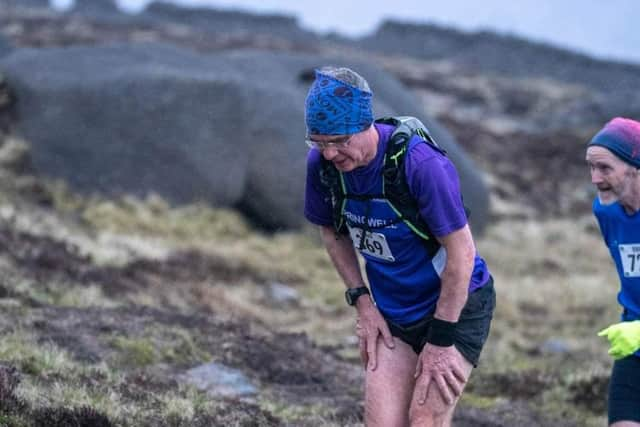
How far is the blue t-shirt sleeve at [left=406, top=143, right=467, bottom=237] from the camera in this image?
12.1 ft

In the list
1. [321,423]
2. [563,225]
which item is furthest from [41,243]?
[563,225]

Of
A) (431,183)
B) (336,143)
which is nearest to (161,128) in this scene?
(336,143)

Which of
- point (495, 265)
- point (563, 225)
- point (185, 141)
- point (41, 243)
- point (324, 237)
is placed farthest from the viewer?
point (563, 225)

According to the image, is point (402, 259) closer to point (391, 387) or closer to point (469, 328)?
point (469, 328)

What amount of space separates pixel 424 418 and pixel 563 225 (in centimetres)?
1895

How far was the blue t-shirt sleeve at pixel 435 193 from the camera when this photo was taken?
3.68 metres

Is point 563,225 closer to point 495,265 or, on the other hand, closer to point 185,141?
point 495,265

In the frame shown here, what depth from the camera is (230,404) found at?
623cm

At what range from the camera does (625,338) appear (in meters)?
4.47

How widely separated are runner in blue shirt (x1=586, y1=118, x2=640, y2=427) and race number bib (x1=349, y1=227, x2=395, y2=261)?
1.34m

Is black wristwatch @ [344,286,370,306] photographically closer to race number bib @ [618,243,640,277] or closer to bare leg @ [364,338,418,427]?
bare leg @ [364,338,418,427]

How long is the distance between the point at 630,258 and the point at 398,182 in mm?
1677

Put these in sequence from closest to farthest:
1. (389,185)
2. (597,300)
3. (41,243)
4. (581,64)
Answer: (389,185), (41,243), (597,300), (581,64)

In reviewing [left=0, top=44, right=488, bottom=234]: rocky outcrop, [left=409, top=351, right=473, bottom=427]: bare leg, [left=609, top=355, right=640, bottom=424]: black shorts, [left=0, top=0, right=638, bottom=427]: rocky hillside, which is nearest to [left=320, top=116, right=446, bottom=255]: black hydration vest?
[left=409, top=351, right=473, bottom=427]: bare leg
